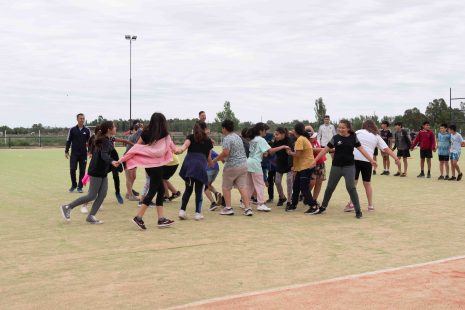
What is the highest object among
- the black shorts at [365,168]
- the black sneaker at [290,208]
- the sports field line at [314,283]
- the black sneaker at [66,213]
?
the black shorts at [365,168]

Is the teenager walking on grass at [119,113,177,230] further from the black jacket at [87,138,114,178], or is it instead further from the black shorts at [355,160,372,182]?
the black shorts at [355,160,372,182]

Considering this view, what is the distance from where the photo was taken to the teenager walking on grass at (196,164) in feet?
30.9

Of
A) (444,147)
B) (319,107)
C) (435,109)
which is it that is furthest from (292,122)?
(444,147)

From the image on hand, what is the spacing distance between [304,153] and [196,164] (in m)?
2.21

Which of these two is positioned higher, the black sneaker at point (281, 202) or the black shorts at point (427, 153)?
the black shorts at point (427, 153)

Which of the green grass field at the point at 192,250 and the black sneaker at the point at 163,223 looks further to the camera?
the black sneaker at the point at 163,223

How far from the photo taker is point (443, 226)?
29.2 feet

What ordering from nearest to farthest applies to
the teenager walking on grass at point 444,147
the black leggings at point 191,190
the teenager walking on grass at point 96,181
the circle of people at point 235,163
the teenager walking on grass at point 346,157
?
the circle of people at point 235,163 → the teenager walking on grass at point 96,181 → the black leggings at point 191,190 → the teenager walking on grass at point 346,157 → the teenager walking on grass at point 444,147

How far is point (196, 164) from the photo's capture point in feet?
31.0

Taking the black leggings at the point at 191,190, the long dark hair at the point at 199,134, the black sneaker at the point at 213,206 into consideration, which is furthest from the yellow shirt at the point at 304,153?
the black leggings at the point at 191,190

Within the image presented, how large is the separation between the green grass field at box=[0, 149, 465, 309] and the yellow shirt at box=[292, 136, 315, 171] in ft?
3.10

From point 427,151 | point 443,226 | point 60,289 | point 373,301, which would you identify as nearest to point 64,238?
point 60,289

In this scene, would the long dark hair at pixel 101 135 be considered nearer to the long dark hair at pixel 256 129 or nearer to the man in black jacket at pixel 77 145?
the long dark hair at pixel 256 129

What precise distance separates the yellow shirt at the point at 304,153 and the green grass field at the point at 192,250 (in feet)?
3.10
